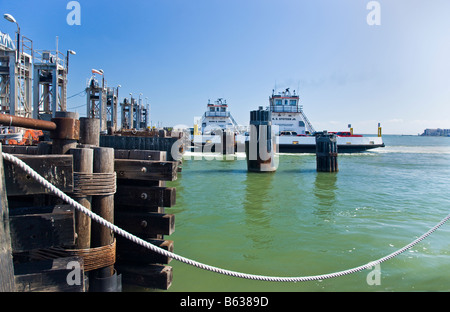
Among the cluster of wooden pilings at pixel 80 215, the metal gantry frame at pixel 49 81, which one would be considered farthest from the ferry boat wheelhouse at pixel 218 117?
the cluster of wooden pilings at pixel 80 215

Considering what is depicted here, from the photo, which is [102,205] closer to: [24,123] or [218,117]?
[24,123]

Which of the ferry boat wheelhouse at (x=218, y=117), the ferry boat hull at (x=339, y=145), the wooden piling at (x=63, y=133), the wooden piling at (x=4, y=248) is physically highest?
the ferry boat wheelhouse at (x=218, y=117)

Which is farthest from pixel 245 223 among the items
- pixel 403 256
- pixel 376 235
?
pixel 403 256

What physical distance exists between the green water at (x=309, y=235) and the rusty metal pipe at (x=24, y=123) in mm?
3062

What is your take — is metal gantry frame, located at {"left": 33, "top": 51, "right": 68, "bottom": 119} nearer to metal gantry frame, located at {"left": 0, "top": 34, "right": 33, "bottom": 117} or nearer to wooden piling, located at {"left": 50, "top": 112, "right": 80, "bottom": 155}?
metal gantry frame, located at {"left": 0, "top": 34, "right": 33, "bottom": 117}

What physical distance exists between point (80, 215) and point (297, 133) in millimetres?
43389

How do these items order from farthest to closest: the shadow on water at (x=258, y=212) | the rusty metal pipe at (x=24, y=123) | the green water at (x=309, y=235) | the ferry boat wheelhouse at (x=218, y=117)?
1. the ferry boat wheelhouse at (x=218, y=117)
2. the shadow on water at (x=258, y=212)
3. the green water at (x=309, y=235)
4. the rusty metal pipe at (x=24, y=123)

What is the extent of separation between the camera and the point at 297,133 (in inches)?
1773

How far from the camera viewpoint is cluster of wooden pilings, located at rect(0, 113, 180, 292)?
9.15 feet

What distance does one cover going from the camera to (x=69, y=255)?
3.52m

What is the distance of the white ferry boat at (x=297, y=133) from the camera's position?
38656mm

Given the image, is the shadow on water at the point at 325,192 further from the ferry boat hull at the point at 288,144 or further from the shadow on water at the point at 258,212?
the ferry boat hull at the point at 288,144
